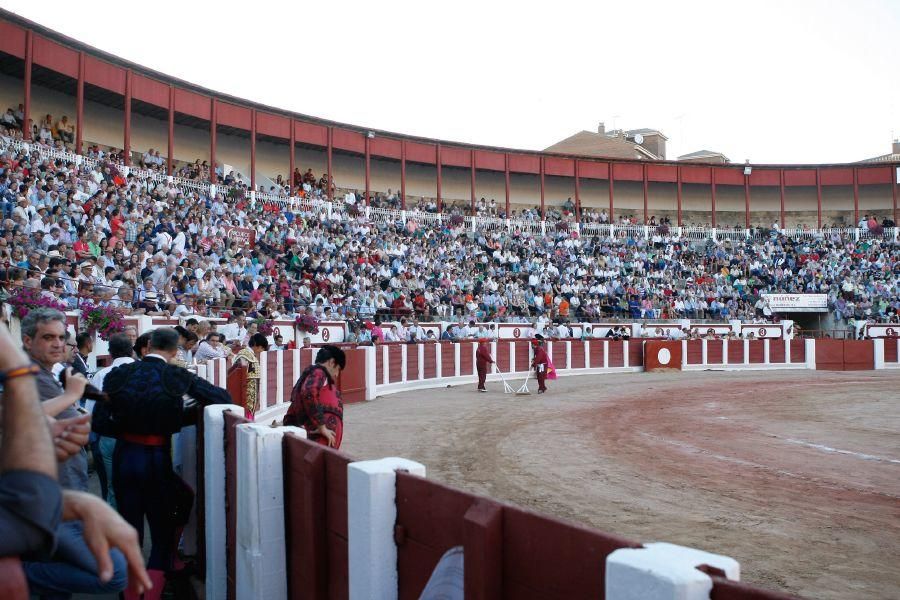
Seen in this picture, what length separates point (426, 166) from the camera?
37500mm

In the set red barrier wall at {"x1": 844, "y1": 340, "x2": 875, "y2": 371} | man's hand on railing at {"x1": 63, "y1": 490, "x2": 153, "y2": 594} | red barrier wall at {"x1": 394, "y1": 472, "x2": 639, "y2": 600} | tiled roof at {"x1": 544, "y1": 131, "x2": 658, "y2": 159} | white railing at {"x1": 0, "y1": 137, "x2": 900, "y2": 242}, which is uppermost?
tiled roof at {"x1": 544, "y1": 131, "x2": 658, "y2": 159}

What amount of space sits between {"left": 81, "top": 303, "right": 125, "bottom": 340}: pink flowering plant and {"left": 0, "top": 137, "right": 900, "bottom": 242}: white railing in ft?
30.1

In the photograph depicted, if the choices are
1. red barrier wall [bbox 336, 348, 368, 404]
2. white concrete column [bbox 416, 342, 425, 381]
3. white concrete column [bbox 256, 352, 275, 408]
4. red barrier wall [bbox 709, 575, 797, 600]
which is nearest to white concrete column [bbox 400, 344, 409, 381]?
white concrete column [bbox 416, 342, 425, 381]

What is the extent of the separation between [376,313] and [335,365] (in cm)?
1572

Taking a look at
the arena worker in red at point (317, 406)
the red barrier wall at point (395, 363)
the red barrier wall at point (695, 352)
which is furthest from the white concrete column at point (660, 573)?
the red barrier wall at point (695, 352)

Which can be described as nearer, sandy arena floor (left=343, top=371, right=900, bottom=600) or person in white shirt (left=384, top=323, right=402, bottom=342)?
sandy arena floor (left=343, top=371, right=900, bottom=600)

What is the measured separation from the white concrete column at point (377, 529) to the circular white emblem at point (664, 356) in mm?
24352

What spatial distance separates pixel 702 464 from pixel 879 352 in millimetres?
23308

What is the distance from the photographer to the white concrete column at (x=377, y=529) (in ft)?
8.45

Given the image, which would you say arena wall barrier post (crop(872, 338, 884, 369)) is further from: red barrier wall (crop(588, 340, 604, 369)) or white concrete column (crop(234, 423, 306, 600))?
white concrete column (crop(234, 423, 306, 600))

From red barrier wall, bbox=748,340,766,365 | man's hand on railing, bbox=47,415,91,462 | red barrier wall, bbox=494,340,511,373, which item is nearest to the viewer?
man's hand on railing, bbox=47,415,91,462

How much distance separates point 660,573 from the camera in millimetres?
1490

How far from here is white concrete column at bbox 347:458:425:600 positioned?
8.45ft

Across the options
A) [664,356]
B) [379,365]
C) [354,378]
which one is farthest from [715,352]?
[354,378]
